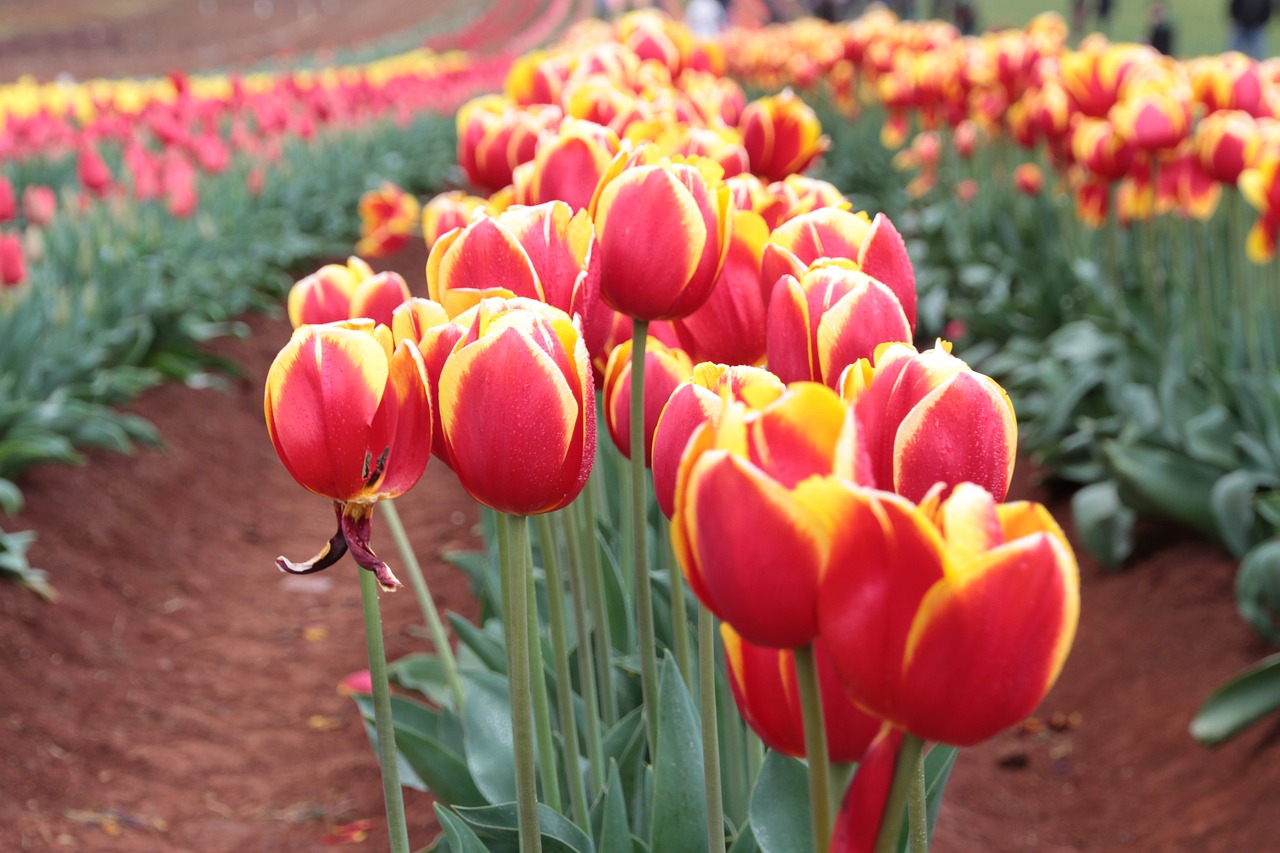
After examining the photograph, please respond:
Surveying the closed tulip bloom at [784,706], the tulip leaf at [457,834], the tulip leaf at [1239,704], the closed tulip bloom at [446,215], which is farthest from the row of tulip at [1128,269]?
the closed tulip bloom at [784,706]

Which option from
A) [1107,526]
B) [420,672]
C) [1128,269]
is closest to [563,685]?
[420,672]

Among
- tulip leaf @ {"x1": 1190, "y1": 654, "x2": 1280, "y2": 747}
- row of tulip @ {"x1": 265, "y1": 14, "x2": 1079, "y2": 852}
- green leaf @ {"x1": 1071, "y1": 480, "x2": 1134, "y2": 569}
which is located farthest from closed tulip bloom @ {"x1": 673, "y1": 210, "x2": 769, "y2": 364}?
green leaf @ {"x1": 1071, "y1": 480, "x2": 1134, "y2": 569}

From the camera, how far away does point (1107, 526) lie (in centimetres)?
383

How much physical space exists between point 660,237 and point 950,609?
0.56 m

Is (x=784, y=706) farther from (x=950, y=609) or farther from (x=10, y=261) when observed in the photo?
(x=10, y=261)

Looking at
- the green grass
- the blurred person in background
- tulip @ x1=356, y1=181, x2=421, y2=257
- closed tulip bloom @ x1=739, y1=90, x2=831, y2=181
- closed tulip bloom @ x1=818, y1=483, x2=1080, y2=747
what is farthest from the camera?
the green grass

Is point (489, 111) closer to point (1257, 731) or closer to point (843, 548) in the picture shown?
point (843, 548)

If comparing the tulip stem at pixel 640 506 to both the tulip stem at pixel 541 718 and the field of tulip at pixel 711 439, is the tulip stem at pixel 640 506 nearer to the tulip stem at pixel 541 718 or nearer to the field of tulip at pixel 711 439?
the field of tulip at pixel 711 439

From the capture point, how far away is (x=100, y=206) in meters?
6.12

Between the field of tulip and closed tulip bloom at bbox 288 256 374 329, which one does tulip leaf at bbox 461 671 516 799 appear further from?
closed tulip bloom at bbox 288 256 374 329

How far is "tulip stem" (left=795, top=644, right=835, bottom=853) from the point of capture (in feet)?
2.17

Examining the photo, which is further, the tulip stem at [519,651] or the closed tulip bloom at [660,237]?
the closed tulip bloom at [660,237]

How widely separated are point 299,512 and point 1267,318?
3.63 metres

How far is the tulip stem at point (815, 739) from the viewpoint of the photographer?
0.66 m
